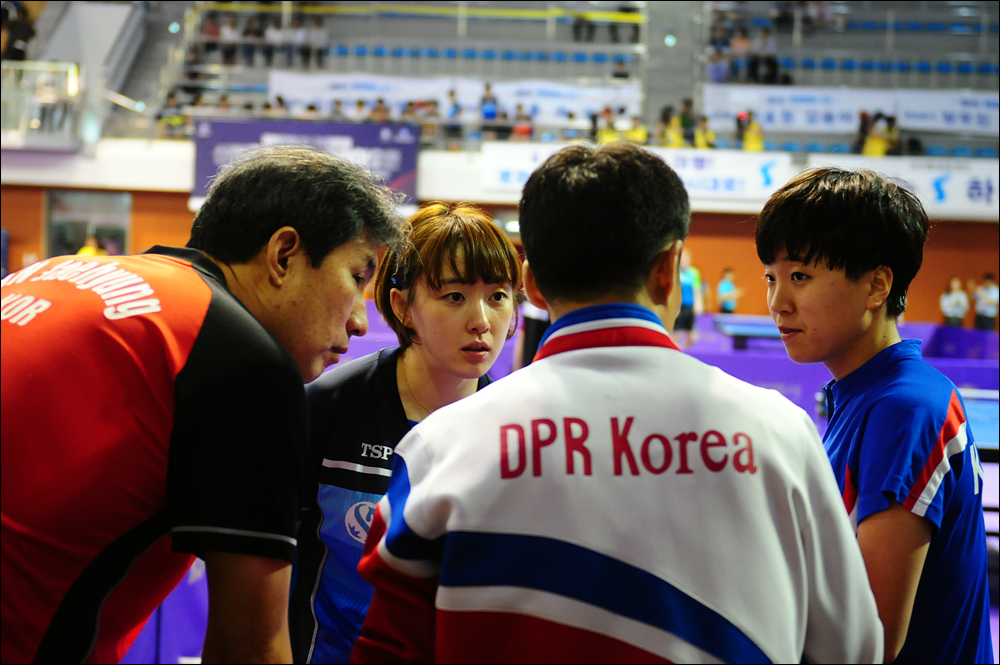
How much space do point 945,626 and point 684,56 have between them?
63.9 ft

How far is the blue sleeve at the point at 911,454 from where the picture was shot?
1.28m

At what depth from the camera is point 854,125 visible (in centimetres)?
1631

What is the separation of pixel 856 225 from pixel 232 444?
1201 mm

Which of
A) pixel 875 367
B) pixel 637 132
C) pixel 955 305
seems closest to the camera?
pixel 875 367

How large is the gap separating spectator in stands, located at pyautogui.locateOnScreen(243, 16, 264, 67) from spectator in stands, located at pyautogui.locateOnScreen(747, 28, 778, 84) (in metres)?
11.7

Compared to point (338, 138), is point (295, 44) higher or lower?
higher

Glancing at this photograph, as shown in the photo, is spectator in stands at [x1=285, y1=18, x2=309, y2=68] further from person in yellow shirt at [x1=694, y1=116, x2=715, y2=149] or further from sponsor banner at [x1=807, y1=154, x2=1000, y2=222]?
sponsor banner at [x1=807, y1=154, x2=1000, y2=222]

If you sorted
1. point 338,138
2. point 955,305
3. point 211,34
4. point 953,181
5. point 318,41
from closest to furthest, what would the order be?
1. point 953,181
2. point 338,138
3. point 955,305
4. point 211,34
5. point 318,41

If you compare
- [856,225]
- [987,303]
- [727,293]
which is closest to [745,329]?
[727,293]

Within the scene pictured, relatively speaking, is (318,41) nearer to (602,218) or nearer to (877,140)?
(877,140)

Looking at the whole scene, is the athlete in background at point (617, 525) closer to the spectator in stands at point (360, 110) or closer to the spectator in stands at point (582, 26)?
the spectator in stands at point (360, 110)

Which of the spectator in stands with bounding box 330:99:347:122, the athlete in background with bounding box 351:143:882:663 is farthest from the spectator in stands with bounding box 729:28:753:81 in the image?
the athlete in background with bounding box 351:143:882:663

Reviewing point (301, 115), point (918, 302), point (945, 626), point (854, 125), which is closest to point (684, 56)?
point (854, 125)

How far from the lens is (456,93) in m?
17.3
